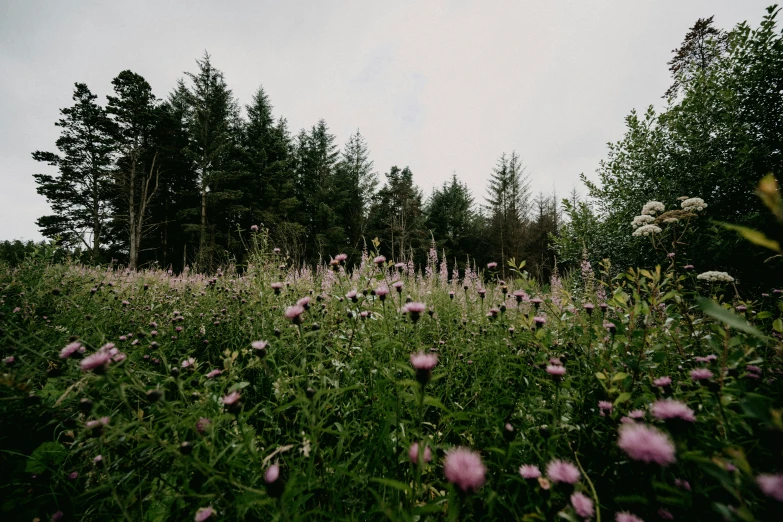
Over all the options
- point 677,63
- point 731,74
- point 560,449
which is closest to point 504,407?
point 560,449

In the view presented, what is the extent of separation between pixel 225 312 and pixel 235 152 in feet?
67.2

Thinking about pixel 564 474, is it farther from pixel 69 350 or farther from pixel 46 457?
pixel 46 457

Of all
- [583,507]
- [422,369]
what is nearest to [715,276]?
[583,507]

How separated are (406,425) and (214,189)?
2097 centimetres

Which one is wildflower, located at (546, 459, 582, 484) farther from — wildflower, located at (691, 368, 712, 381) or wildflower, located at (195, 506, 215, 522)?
wildflower, located at (195, 506, 215, 522)

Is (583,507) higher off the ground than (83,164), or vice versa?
(83,164)

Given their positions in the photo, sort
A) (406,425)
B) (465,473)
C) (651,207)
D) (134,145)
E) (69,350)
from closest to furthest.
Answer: (465,473) < (69,350) < (406,425) < (651,207) < (134,145)

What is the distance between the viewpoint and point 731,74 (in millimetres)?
4496

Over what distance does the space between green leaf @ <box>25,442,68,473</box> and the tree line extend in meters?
12.1

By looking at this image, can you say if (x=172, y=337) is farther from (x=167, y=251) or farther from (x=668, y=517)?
(x=167, y=251)

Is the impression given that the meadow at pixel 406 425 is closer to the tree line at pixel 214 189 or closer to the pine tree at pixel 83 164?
the tree line at pixel 214 189

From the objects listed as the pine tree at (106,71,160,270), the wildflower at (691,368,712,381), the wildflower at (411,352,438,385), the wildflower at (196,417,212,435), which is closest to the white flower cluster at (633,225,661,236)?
the wildflower at (691,368,712,381)

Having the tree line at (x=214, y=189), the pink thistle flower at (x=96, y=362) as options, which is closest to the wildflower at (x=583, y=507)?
the pink thistle flower at (x=96, y=362)

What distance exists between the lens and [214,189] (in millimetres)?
17953
